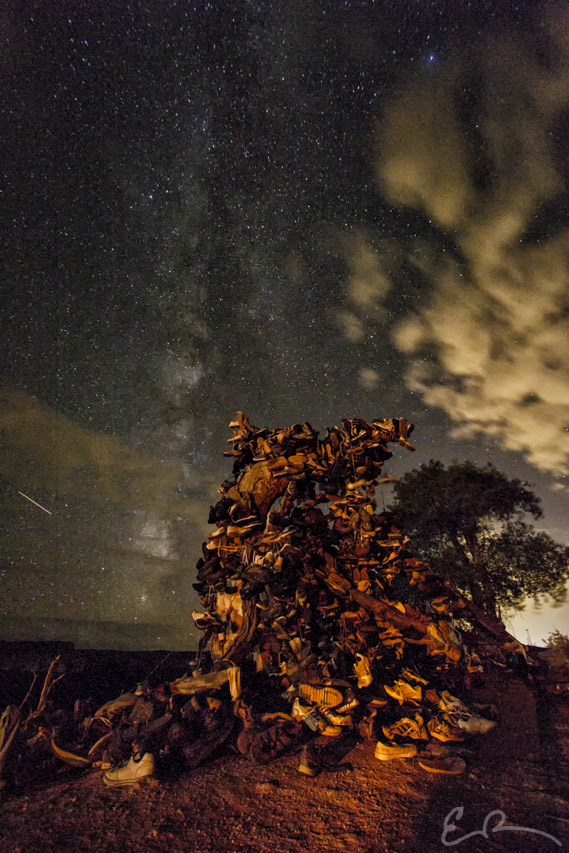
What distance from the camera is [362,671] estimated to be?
25.6ft

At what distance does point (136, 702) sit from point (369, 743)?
4177 mm

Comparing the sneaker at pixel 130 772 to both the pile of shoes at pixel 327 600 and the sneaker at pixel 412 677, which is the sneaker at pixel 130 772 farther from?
the sneaker at pixel 412 677

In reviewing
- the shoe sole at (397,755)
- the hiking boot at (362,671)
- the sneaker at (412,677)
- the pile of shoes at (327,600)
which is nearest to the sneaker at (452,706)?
the pile of shoes at (327,600)

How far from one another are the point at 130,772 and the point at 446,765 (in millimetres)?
4586

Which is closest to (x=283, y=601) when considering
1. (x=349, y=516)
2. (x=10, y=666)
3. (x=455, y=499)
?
(x=349, y=516)

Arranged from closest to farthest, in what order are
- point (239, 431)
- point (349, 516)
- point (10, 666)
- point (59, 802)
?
1. point (59, 802)
2. point (10, 666)
3. point (349, 516)
4. point (239, 431)

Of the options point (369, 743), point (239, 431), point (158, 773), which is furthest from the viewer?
point (239, 431)

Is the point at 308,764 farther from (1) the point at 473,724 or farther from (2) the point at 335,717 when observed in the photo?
(1) the point at 473,724

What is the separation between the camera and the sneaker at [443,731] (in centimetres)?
649

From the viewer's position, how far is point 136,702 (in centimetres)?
686

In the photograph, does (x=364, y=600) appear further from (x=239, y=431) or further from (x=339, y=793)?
(x=239, y=431)

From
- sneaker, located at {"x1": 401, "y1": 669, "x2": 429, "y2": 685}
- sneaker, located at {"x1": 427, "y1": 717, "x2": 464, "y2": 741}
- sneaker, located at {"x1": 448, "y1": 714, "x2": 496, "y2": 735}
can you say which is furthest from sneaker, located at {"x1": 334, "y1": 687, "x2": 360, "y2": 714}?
sneaker, located at {"x1": 448, "y1": 714, "x2": 496, "y2": 735}

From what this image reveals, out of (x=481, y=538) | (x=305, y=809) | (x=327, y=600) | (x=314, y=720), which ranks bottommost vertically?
(x=305, y=809)
